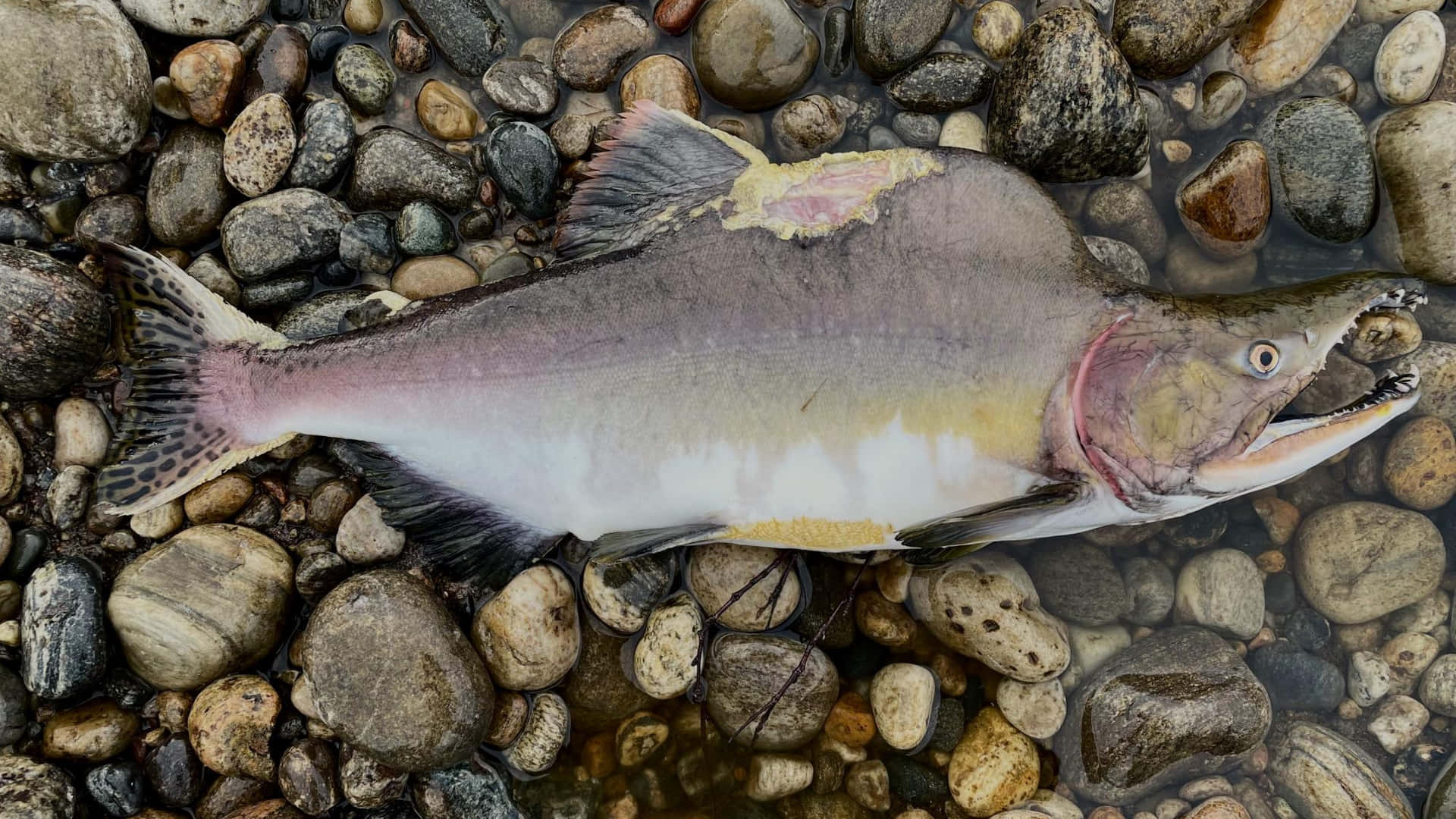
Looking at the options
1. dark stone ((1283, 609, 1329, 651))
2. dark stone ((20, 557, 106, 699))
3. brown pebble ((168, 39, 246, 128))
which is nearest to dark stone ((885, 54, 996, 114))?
dark stone ((1283, 609, 1329, 651))

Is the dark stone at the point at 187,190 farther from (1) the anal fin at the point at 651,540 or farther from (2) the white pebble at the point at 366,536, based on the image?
(1) the anal fin at the point at 651,540

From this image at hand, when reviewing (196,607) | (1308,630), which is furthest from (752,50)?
(1308,630)

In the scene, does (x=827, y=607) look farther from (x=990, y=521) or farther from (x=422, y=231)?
(x=422, y=231)

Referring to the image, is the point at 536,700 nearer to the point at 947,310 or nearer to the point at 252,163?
the point at 947,310

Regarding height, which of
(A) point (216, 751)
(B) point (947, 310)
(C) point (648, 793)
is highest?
(B) point (947, 310)

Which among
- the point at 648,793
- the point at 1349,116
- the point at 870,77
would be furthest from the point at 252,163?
the point at 1349,116

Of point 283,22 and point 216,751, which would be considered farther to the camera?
point 283,22

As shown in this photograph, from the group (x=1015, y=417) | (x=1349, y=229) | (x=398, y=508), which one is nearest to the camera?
(x=1015, y=417)

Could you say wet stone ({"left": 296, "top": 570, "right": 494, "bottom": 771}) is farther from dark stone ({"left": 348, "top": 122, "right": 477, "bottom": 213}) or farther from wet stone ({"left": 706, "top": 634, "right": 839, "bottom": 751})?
dark stone ({"left": 348, "top": 122, "right": 477, "bottom": 213})
